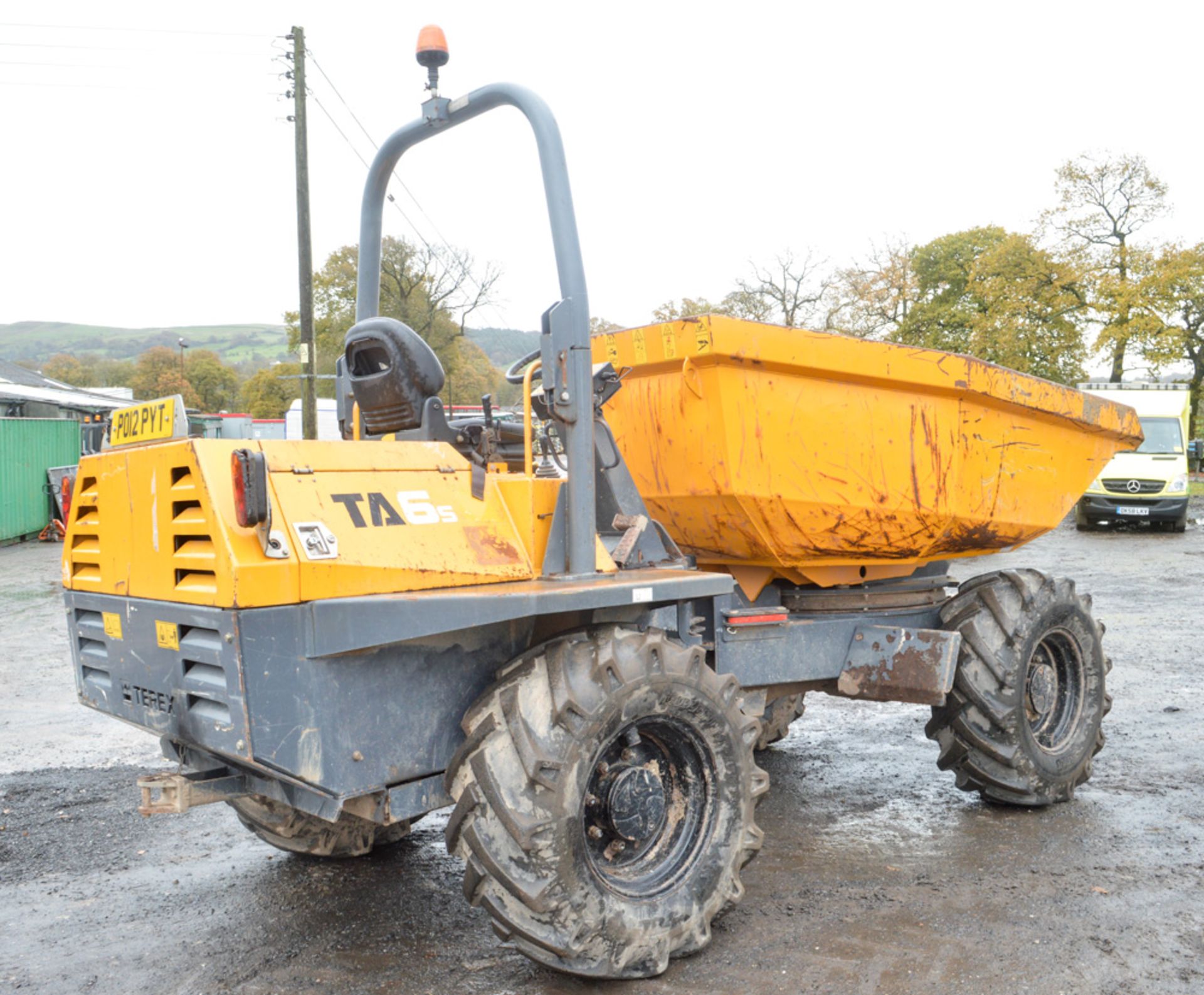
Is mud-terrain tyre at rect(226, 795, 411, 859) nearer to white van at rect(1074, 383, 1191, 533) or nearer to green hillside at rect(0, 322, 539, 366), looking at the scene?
white van at rect(1074, 383, 1191, 533)

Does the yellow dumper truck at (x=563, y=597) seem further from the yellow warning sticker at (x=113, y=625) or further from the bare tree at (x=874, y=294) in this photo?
the bare tree at (x=874, y=294)

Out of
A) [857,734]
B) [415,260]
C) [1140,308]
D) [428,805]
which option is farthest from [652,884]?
[415,260]

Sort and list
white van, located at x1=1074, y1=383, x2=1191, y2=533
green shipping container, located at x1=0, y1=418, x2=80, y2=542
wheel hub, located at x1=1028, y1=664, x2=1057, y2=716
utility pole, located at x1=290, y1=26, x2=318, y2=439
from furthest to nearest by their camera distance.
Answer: green shipping container, located at x1=0, y1=418, x2=80, y2=542, white van, located at x1=1074, y1=383, x2=1191, y2=533, utility pole, located at x1=290, y1=26, x2=318, y2=439, wheel hub, located at x1=1028, y1=664, x2=1057, y2=716

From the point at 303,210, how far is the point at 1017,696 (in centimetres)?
1594

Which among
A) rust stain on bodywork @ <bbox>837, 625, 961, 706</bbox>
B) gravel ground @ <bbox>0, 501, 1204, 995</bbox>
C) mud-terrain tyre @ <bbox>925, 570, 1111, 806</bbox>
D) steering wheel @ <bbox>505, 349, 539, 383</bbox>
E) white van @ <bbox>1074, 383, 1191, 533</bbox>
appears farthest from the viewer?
white van @ <bbox>1074, 383, 1191, 533</bbox>

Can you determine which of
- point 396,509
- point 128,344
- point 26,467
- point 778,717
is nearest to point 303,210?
point 26,467

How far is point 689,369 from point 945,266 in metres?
47.1

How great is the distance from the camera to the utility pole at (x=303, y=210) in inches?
698

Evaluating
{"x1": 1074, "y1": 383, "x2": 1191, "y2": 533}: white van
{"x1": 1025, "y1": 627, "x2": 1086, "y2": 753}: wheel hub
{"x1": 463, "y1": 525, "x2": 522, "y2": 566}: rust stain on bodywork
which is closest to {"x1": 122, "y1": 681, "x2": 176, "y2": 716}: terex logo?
{"x1": 463, "y1": 525, "x2": 522, "y2": 566}: rust stain on bodywork

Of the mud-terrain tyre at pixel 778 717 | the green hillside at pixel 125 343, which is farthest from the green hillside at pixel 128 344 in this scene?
the mud-terrain tyre at pixel 778 717

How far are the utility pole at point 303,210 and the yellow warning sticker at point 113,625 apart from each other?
14.5m

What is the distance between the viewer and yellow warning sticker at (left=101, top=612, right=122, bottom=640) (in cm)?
347

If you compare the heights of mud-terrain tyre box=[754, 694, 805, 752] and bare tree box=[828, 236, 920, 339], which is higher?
bare tree box=[828, 236, 920, 339]

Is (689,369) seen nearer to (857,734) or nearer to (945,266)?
(857,734)
